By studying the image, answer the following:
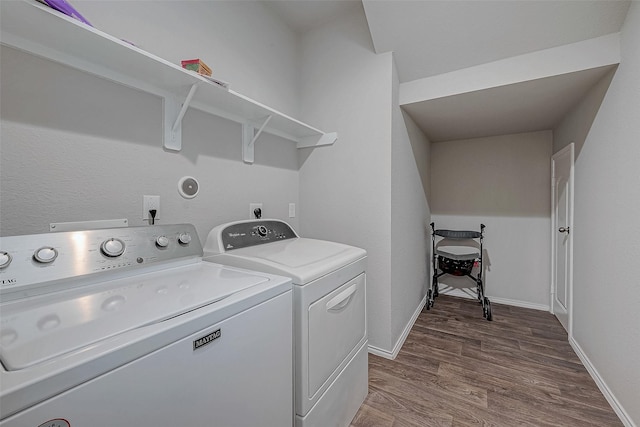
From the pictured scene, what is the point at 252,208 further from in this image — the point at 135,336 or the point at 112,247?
the point at 135,336

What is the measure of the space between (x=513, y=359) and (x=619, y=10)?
2.32 m

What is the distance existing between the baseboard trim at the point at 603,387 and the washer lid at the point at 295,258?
1.64 m

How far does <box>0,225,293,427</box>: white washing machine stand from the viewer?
47 centimetres

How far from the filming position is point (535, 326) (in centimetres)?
250

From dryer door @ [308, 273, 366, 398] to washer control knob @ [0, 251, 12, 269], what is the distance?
0.94m

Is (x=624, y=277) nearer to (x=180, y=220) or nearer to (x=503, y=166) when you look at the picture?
(x=503, y=166)

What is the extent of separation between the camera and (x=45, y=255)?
802 mm

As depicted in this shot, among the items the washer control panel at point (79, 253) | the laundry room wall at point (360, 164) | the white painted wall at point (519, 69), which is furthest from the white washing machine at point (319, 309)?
the white painted wall at point (519, 69)

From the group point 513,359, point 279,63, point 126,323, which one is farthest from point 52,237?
point 513,359

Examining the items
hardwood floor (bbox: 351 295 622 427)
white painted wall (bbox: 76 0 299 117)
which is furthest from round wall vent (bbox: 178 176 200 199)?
hardwood floor (bbox: 351 295 622 427)

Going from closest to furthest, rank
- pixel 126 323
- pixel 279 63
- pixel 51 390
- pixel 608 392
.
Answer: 1. pixel 51 390
2. pixel 126 323
3. pixel 608 392
4. pixel 279 63

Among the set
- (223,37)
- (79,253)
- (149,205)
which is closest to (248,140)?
(223,37)

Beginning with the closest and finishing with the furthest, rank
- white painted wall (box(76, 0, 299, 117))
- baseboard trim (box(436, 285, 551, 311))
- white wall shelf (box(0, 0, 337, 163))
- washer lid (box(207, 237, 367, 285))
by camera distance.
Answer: white wall shelf (box(0, 0, 337, 163)) → washer lid (box(207, 237, 367, 285)) → white painted wall (box(76, 0, 299, 117)) → baseboard trim (box(436, 285, 551, 311))

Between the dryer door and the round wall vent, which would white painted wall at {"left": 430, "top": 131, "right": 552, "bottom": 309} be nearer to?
the dryer door
